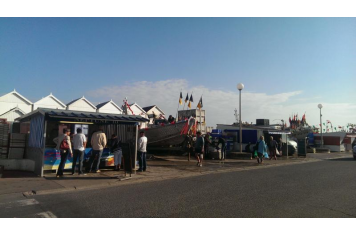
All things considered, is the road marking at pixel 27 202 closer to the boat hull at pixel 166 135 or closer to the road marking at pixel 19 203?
the road marking at pixel 19 203

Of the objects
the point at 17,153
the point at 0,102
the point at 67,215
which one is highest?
the point at 0,102

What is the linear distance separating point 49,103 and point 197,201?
21654 millimetres

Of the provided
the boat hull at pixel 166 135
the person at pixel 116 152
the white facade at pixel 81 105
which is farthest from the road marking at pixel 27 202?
the white facade at pixel 81 105

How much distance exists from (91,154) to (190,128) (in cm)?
814

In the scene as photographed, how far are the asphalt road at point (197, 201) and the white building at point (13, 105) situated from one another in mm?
17169

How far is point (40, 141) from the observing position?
9578 millimetres

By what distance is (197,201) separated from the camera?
5938 millimetres

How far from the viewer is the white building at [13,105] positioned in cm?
2064

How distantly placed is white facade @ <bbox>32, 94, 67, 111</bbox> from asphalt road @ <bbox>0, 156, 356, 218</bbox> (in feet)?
60.2

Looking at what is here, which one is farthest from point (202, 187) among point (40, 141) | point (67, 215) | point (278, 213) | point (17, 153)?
point (17, 153)

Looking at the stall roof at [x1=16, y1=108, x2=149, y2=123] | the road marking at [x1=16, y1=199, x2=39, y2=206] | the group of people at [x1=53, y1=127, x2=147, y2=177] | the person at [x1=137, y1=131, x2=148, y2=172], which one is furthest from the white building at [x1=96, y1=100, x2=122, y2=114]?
the road marking at [x1=16, y1=199, x2=39, y2=206]

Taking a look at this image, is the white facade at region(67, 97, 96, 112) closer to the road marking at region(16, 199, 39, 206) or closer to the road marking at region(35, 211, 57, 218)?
the road marking at region(16, 199, 39, 206)

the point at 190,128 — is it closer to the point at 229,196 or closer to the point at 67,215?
the point at 229,196

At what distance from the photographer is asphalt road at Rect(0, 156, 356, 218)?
5047 mm
